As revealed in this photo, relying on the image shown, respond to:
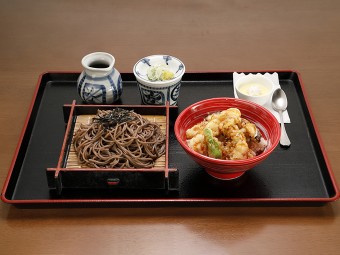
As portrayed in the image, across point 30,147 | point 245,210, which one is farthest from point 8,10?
point 245,210

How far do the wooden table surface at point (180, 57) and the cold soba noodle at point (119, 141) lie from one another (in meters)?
0.15

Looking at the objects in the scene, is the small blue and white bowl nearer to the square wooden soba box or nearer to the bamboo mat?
the bamboo mat

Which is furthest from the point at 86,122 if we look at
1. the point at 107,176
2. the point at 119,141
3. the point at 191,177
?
the point at 191,177

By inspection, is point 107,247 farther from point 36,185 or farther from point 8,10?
point 8,10

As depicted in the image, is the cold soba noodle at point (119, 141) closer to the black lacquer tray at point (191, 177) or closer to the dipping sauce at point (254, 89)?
the black lacquer tray at point (191, 177)

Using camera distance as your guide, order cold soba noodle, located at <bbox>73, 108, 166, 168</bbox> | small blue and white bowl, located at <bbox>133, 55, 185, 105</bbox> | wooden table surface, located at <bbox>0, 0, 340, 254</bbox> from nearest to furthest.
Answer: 1. wooden table surface, located at <bbox>0, 0, 340, 254</bbox>
2. cold soba noodle, located at <bbox>73, 108, 166, 168</bbox>
3. small blue and white bowl, located at <bbox>133, 55, 185, 105</bbox>

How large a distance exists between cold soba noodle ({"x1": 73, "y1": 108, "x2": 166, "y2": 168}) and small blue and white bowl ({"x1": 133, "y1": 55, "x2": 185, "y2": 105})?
0.43 ft

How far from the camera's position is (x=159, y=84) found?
163 centimetres

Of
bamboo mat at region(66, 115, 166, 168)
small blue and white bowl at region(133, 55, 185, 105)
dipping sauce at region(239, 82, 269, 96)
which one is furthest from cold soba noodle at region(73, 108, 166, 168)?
dipping sauce at region(239, 82, 269, 96)

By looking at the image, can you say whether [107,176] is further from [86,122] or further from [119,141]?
[86,122]

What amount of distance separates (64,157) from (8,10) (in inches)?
54.0

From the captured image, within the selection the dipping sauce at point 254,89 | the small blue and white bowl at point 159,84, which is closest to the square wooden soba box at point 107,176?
the small blue and white bowl at point 159,84

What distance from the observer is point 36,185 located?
1.42m

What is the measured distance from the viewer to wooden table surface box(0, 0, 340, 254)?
1.29m
